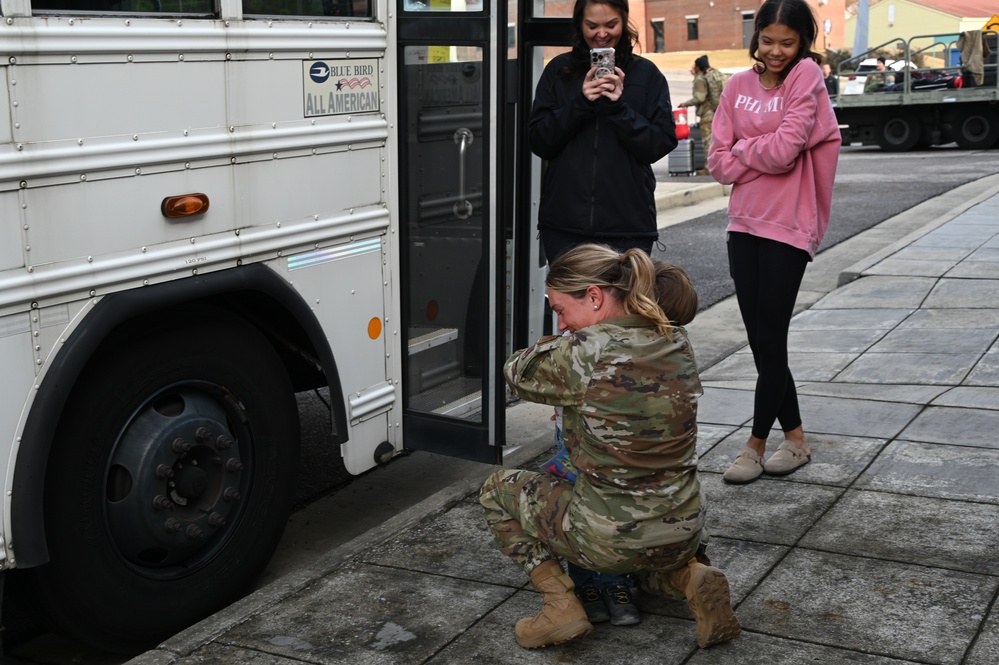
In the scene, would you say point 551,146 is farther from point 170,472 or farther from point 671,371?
point 170,472

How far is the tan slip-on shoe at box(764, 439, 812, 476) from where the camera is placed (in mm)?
4750

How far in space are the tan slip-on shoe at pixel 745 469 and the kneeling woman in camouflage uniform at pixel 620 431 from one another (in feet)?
4.40

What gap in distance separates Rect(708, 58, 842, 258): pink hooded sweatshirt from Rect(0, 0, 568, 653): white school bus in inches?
34.0

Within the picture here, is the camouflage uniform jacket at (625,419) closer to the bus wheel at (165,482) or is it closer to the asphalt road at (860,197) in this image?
the bus wheel at (165,482)

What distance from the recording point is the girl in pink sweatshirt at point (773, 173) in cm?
443

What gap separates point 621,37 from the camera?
4438 mm

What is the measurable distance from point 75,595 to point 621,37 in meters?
2.66

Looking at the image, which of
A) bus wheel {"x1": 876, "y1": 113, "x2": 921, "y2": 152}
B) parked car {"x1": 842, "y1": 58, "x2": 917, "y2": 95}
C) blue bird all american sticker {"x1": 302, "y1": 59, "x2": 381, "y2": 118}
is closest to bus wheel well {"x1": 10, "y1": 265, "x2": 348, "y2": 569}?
blue bird all american sticker {"x1": 302, "y1": 59, "x2": 381, "y2": 118}

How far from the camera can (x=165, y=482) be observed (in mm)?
3598

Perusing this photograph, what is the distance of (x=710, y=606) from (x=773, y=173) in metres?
1.89

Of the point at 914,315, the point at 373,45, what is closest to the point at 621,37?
the point at 373,45

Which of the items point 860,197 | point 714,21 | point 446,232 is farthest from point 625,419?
point 714,21

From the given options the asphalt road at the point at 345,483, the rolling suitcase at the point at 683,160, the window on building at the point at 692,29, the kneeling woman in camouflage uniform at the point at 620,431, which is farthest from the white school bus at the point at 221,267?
the window on building at the point at 692,29

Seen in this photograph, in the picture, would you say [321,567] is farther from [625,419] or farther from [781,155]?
[781,155]
